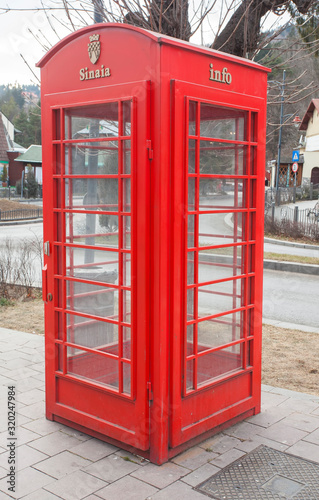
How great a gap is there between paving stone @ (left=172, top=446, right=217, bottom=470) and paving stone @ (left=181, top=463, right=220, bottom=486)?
0.05 metres

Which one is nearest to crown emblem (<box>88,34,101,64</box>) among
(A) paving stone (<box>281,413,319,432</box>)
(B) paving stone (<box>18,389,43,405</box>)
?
(B) paving stone (<box>18,389,43,405</box>)

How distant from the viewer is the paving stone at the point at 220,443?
3.79 m

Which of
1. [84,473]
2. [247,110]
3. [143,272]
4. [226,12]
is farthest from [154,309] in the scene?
[226,12]

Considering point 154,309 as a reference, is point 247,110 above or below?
above

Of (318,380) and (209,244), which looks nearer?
(209,244)

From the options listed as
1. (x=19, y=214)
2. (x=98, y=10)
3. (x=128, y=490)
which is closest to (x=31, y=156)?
(x=19, y=214)

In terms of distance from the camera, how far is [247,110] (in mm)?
3918

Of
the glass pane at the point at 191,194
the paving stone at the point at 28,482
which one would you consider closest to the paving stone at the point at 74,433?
the paving stone at the point at 28,482

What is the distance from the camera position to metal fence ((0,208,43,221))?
88.8ft

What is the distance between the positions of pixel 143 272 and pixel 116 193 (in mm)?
614

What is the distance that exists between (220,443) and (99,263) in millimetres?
1634

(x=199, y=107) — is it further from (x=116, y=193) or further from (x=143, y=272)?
(x=143, y=272)

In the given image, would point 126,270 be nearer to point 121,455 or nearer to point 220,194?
point 220,194

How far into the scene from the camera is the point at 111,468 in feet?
11.5
